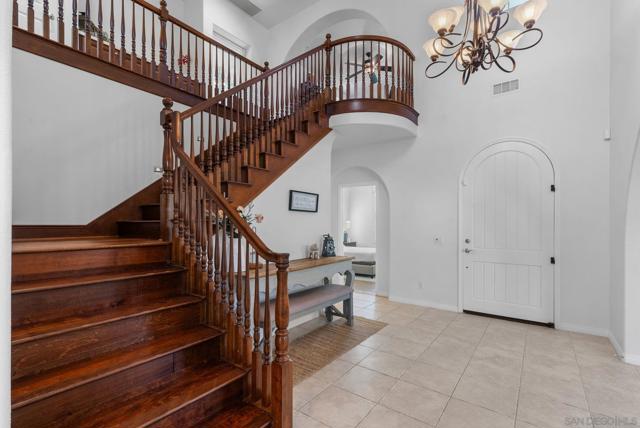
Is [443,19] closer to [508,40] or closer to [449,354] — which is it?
[508,40]

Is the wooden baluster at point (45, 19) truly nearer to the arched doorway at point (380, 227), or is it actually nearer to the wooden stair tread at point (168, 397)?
the wooden stair tread at point (168, 397)

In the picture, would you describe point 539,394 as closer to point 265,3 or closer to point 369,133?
point 369,133

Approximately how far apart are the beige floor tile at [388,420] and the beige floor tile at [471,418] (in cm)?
19

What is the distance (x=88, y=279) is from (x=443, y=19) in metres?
3.36

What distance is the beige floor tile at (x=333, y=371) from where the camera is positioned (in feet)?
9.04

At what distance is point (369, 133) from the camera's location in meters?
4.88

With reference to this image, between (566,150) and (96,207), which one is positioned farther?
(566,150)

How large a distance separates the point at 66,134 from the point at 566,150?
5976mm

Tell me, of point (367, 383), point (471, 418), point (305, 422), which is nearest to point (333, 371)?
point (367, 383)

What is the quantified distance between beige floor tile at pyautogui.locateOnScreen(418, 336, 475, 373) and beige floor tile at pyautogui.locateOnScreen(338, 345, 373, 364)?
56 centimetres

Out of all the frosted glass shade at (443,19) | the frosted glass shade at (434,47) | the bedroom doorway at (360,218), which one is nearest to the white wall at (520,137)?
the frosted glass shade at (434,47)

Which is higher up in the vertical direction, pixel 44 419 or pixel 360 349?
pixel 44 419

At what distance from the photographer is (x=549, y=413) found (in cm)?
223

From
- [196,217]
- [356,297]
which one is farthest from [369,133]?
[196,217]
